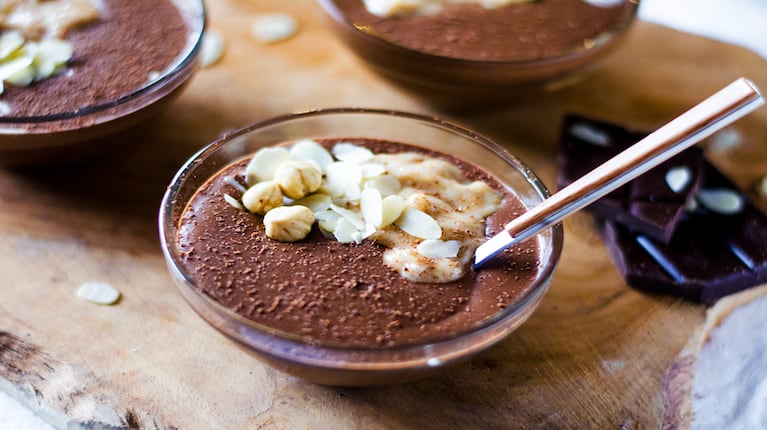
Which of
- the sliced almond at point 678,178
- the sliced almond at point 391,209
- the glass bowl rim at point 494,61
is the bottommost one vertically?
the sliced almond at point 678,178

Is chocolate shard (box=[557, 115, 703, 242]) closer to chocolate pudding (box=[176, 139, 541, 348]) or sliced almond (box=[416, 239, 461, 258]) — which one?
chocolate pudding (box=[176, 139, 541, 348])

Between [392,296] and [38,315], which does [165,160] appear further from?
[392,296]

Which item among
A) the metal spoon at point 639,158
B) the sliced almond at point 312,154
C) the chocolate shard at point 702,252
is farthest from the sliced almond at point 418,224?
the chocolate shard at point 702,252

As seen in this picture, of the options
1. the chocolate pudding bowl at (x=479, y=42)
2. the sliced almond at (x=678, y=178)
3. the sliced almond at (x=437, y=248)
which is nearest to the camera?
the sliced almond at (x=437, y=248)

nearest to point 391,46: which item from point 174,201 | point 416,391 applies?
point 174,201

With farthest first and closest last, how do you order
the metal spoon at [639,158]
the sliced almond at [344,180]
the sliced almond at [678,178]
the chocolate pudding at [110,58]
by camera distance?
the sliced almond at [678,178] → the chocolate pudding at [110,58] → the sliced almond at [344,180] → the metal spoon at [639,158]

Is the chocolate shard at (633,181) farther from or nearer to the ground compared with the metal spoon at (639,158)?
nearer to the ground

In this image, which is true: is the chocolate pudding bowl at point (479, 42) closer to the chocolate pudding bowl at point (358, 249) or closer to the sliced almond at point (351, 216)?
the chocolate pudding bowl at point (358, 249)

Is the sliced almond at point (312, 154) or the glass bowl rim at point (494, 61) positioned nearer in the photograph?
the sliced almond at point (312, 154)
